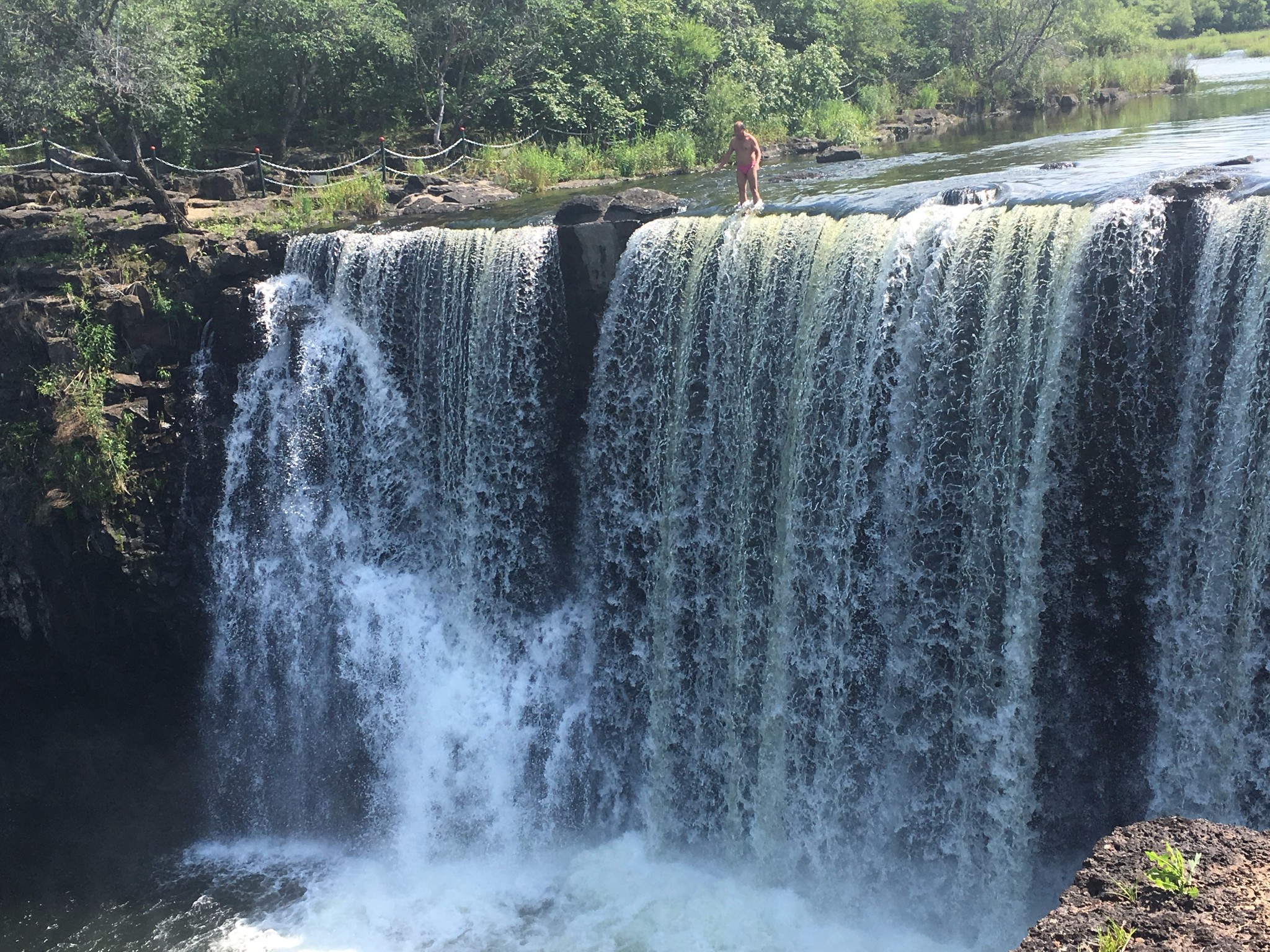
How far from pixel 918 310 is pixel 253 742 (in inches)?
352

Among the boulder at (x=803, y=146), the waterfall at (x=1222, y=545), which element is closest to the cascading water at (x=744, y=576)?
the waterfall at (x=1222, y=545)

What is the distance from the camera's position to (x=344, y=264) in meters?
13.1

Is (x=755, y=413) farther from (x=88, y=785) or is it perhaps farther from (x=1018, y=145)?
(x=1018, y=145)

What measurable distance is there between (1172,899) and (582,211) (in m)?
10.2

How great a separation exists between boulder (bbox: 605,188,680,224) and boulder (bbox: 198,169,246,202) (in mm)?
7288

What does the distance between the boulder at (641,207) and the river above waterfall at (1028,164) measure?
2.63ft

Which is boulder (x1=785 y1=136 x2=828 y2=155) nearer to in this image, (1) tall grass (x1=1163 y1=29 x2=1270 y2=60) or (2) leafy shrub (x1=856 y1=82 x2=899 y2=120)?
(2) leafy shrub (x1=856 y1=82 x2=899 y2=120)

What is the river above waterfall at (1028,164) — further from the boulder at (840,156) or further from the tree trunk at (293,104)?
the tree trunk at (293,104)

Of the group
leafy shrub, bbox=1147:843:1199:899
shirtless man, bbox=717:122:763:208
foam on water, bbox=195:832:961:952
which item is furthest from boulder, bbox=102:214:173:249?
leafy shrub, bbox=1147:843:1199:899

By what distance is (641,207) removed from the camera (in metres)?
12.7

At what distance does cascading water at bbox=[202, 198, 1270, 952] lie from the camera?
8.73m

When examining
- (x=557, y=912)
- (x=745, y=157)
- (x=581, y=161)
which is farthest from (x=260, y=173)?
(x=557, y=912)

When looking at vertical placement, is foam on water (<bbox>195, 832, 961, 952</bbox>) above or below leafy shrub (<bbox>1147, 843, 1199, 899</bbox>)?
below

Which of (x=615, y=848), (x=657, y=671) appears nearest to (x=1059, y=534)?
(x=657, y=671)
